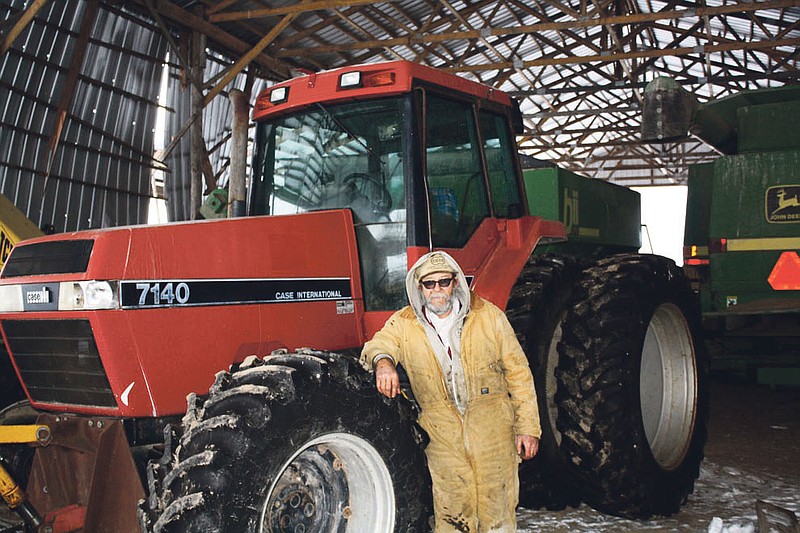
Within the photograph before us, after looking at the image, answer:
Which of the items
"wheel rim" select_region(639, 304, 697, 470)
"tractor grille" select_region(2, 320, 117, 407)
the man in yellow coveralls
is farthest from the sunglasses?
"wheel rim" select_region(639, 304, 697, 470)

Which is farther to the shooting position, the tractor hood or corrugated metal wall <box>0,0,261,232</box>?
corrugated metal wall <box>0,0,261,232</box>

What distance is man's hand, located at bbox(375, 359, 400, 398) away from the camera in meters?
3.14

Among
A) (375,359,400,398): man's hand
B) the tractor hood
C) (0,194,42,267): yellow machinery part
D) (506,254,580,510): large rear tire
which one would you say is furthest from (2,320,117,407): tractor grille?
(506,254,580,510): large rear tire

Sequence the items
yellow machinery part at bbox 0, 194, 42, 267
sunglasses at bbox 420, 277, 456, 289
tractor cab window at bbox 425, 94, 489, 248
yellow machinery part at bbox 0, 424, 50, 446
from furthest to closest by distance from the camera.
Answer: yellow machinery part at bbox 0, 194, 42, 267, tractor cab window at bbox 425, 94, 489, 248, sunglasses at bbox 420, 277, 456, 289, yellow machinery part at bbox 0, 424, 50, 446

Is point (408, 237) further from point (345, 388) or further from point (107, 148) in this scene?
point (107, 148)

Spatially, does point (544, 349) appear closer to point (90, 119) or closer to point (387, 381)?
point (387, 381)

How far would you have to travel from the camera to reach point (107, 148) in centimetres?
1296

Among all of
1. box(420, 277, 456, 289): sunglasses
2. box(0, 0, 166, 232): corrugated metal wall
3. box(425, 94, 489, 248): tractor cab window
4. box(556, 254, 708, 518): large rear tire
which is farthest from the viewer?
box(0, 0, 166, 232): corrugated metal wall

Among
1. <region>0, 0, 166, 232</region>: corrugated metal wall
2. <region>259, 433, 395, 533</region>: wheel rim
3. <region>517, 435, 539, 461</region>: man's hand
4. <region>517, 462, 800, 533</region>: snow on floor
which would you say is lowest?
Result: <region>517, 462, 800, 533</region>: snow on floor

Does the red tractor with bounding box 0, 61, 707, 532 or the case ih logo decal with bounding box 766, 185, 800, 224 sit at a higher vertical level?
the case ih logo decal with bounding box 766, 185, 800, 224

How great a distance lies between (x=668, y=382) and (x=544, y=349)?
1.27 metres

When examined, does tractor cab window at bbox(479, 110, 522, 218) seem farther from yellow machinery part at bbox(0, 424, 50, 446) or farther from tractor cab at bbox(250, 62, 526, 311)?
yellow machinery part at bbox(0, 424, 50, 446)

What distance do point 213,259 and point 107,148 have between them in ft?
34.6

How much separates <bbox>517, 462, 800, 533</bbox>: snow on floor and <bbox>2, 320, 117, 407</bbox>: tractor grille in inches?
97.6
